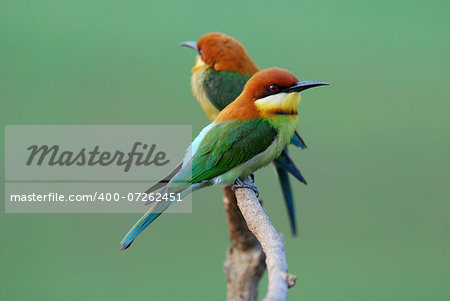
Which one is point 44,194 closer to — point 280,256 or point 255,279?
point 255,279

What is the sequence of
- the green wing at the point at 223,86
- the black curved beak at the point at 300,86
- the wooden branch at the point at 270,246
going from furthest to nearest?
the green wing at the point at 223,86 < the black curved beak at the point at 300,86 < the wooden branch at the point at 270,246

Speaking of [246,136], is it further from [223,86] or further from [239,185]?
[223,86]

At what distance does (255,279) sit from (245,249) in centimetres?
12

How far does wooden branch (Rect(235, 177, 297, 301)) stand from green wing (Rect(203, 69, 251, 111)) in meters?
0.80

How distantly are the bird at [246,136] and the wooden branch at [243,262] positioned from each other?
1.49ft

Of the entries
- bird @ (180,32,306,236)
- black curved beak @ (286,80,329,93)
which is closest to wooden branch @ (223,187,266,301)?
bird @ (180,32,306,236)

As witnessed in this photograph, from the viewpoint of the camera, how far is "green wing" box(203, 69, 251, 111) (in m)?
2.37

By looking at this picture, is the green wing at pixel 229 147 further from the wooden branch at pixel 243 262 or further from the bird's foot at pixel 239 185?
the wooden branch at pixel 243 262

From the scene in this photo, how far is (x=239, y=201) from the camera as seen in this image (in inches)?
60.7

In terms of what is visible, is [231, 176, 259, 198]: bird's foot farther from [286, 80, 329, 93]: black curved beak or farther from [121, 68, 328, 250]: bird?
[286, 80, 329, 93]: black curved beak

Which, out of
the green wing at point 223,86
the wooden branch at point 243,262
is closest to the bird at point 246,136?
the wooden branch at point 243,262

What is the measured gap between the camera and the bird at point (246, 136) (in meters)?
1.63

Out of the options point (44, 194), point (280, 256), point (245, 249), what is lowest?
point (280, 256)

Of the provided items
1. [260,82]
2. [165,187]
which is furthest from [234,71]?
[165,187]
